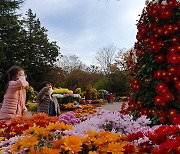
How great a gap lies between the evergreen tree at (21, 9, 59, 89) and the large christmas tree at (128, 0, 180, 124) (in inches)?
1404

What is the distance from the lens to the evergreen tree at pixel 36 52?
4203cm

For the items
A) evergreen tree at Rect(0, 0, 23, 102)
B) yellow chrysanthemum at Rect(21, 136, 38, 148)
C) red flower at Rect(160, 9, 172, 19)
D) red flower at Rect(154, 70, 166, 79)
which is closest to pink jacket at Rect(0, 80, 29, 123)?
red flower at Rect(154, 70, 166, 79)

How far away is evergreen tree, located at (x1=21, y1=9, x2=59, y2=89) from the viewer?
42028 mm

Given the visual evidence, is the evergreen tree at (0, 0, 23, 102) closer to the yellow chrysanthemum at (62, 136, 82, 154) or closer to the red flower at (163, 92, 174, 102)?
the red flower at (163, 92, 174, 102)

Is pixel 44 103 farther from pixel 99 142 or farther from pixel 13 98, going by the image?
pixel 99 142

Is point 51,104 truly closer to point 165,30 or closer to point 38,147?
point 165,30

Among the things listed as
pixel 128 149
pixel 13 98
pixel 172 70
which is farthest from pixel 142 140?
pixel 13 98

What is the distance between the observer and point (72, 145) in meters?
2.04

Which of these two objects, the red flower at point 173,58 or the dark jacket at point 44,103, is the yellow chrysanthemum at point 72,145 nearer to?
the red flower at point 173,58

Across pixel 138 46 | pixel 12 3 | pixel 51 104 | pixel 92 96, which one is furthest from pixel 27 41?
pixel 138 46

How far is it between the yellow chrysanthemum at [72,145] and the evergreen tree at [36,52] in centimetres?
3785

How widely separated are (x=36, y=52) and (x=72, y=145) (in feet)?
150

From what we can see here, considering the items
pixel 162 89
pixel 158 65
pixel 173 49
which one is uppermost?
pixel 173 49

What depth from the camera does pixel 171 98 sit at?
385 centimetres
